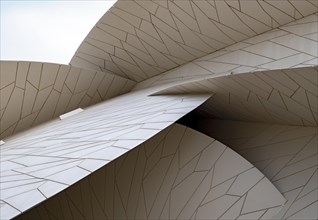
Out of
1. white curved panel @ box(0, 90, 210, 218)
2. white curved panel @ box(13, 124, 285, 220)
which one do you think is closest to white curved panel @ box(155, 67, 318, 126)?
white curved panel @ box(0, 90, 210, 218)

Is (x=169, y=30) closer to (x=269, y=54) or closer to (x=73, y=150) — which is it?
(x=269, y=54)

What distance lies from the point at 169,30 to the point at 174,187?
14.6ft

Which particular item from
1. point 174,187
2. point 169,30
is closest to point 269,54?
point 169,30

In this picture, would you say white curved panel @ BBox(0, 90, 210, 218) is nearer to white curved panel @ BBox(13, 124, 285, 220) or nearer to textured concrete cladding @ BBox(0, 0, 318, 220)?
textured concrete cladding @ BBox(0, 0, 318, 220)

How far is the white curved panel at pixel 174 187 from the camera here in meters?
8.10

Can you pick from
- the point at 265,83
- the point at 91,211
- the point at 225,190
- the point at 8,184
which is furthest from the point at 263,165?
the point at 8,184

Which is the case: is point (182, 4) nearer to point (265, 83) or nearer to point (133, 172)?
point (265, 83)

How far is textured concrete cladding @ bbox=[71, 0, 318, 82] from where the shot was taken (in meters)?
9.05

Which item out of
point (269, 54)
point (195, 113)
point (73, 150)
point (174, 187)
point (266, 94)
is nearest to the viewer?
point (73, 150)

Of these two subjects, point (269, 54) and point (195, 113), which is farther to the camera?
point (195, 113)

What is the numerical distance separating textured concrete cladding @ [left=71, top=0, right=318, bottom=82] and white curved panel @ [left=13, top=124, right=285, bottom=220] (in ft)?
10.2

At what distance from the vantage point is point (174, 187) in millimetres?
8297

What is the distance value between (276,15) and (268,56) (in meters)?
1.01

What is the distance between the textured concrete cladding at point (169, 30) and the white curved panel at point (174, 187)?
3.10m
